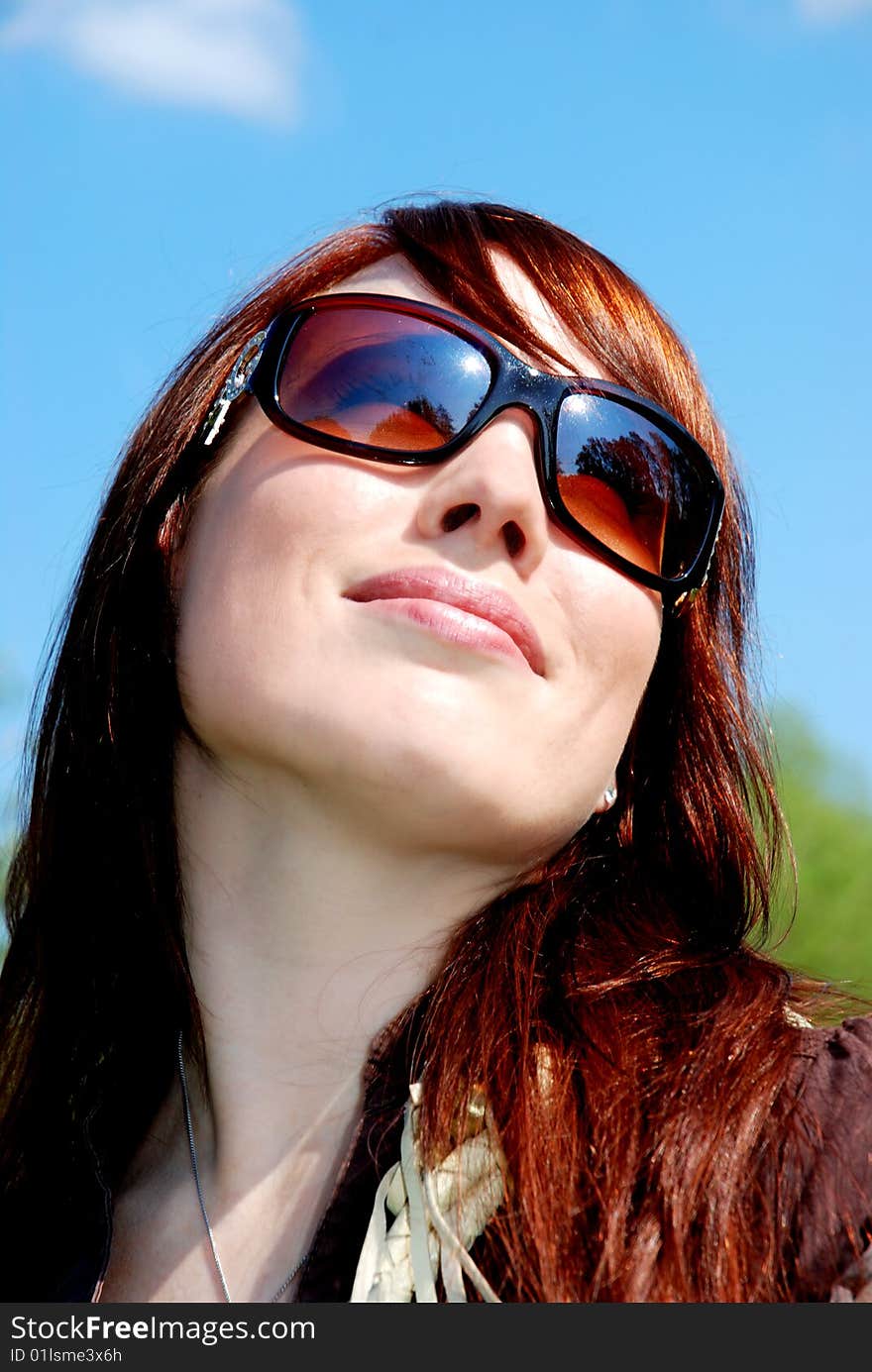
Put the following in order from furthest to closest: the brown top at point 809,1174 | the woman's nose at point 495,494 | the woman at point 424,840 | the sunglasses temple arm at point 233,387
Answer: the sunglasses temple arm at point 233,387, the woman's nose at point 495,494, the woman at point 424,840, the brown top at point 809,1174

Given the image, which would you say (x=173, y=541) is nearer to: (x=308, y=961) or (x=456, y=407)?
(x=456, y=407)

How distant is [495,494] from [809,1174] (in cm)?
98

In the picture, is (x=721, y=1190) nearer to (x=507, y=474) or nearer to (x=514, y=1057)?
(x=514, y=1057)

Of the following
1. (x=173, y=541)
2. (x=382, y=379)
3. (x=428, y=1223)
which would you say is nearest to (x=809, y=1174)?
(x=428, y=1223)

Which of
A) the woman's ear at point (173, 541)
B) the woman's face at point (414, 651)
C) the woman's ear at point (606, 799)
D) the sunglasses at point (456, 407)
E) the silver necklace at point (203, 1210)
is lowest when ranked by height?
the silver necklace at point (203, 1210)

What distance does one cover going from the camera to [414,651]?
185cm

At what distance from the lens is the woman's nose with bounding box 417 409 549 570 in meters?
1.94

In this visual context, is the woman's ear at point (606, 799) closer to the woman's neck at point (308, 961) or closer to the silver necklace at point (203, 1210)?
the woman's neck at point (308, 961)

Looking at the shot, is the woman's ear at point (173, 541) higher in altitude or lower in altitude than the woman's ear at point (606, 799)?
higher

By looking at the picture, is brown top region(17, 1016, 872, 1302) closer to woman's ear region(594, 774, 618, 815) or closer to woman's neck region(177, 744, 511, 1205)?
woman's neck region(177, 744, 511, 1205)

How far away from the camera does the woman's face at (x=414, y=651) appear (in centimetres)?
185

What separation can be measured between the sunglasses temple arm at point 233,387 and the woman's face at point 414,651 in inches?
5.2

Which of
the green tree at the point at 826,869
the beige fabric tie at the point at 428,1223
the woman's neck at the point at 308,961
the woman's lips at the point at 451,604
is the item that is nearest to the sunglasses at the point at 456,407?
the woman's lips at the point at 451,604

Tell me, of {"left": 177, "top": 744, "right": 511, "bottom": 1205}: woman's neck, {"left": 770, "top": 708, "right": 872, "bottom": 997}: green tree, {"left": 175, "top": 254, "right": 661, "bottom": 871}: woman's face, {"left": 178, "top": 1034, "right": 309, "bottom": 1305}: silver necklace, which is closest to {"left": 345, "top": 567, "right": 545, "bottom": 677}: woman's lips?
{"left": 175, "top": 254, "right": 661, "bottom": 871}: woman's face
